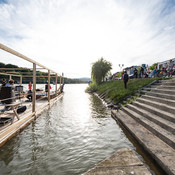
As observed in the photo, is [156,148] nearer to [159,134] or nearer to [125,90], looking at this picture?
[159,134]

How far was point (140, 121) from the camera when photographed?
5539mm

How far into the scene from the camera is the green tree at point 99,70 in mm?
28594

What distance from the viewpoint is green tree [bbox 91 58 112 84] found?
28.6 meters

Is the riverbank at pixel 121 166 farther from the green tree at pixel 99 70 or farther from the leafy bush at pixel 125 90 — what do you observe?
the green tree at pixel 99 70

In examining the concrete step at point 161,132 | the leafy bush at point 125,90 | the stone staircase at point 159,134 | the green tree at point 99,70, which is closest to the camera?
the stone staircase at point 159,134

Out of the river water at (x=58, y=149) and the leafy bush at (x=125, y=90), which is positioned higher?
the leafy bush at (x=125, y=90)

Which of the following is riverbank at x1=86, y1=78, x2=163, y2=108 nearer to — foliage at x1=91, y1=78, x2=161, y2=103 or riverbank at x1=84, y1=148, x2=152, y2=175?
foliage at x1=91, y1=78, x2=161, y2=103

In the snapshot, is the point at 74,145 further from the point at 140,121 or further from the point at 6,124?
the point at 140,121

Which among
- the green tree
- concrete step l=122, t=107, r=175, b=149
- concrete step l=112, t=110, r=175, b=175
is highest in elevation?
the green tree

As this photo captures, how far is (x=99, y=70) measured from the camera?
93.3 ft

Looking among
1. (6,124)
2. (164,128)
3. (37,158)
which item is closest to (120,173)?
(37,158)

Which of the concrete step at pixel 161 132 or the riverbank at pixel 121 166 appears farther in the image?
the concrete step at pixel 161 132

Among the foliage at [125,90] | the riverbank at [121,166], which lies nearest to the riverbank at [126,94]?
the foliage at [125,90]

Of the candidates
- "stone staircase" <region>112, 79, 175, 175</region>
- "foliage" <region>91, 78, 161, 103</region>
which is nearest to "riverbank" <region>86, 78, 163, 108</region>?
"foliage" <region>91, 78, 161, 103</region>
